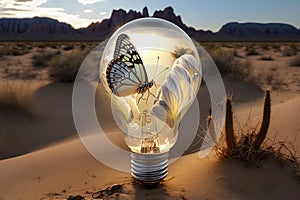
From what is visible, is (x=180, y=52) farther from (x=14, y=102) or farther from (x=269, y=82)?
(x=269, y=82)

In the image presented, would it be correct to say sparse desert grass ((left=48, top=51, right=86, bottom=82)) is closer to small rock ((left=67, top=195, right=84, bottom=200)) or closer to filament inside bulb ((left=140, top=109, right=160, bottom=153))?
small rock ((left=67, top=195, right=84, bottom=200))

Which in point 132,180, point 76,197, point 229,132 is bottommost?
point 76,197

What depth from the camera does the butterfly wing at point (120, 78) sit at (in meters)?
3.14

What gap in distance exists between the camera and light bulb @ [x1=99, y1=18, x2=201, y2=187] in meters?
3.14

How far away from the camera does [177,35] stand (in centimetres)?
360

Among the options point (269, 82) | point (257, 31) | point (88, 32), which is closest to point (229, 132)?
point (269, 82)

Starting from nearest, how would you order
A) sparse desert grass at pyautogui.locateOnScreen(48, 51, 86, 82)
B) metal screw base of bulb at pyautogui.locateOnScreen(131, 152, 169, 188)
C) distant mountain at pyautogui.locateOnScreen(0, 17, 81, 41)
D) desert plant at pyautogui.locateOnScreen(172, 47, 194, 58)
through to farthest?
metal screw base of bulb at pyautogui.locateOnScreen(131, 152, 169, 188) → desert plant at pyautogui.locateOnScreen(172, 47, 194, 58) → sparse desert grass at pyautogui.locateOnScreen(48, 51, 86, 82) → distant mountain at pyautogui.locateOnScreen(0, 17, 81, 41)

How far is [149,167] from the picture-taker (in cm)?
356

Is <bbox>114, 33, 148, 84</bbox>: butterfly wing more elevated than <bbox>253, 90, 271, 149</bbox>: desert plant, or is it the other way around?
<bbox>114, 33, 148, 84</bbox>: butterfly wing

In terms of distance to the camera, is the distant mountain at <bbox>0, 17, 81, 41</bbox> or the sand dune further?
the distant mountain at <bbox>0, 17, 81, 41</bbox>

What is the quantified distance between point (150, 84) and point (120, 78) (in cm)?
45

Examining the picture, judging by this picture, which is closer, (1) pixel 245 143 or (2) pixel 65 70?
(1) pixel 245 143

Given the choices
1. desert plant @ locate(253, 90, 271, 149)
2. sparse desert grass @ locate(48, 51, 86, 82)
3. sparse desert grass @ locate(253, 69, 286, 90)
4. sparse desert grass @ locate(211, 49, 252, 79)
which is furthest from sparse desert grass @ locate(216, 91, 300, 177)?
sparse desert grass @ locate(211, 49, 252, 79)

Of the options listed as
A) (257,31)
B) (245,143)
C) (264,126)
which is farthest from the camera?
(257,31)
